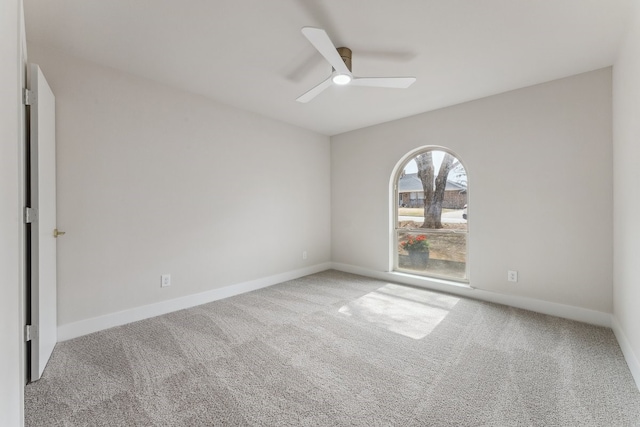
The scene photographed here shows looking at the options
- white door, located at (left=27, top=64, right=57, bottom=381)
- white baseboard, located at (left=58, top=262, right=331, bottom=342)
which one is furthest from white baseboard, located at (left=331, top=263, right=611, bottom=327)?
white door, located at (left=27, top=64, right=57, bottom=381)

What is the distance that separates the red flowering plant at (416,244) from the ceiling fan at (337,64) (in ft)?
7.55

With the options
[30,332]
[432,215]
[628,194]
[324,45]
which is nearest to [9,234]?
[30,332]

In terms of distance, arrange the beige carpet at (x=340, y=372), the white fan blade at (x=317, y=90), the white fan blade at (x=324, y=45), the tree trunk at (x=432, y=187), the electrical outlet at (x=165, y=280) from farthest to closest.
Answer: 1. the tree trunk at (x=432, y=187)
2. the electrical outlet at (x=165, y=280)
3. the white fan blade at (x=317, y=90)
4. the white fan blade at (x=324, y=45)
5. the beige carpet at (x=340, y=372)

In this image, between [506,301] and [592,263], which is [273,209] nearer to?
[506,301]

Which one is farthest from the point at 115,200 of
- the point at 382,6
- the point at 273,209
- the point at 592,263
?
the point at 592,263

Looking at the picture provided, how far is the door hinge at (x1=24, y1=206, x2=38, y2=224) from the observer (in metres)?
1.78

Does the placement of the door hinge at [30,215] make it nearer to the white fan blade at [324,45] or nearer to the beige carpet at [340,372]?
the beige carpet at [340,372]

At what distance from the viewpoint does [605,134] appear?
255 centimetres

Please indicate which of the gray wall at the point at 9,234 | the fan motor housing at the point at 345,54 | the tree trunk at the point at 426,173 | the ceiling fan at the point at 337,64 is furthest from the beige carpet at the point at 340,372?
the fan motor housing at the point at 345,54

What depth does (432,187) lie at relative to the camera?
3846 millimetres

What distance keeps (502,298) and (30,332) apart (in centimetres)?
426

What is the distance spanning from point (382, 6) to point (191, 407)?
2.75 metres

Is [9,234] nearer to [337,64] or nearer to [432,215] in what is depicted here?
[337,64]

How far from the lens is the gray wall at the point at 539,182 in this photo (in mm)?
2590
